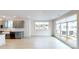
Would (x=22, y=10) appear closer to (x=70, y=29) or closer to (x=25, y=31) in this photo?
(x=25, y=31)

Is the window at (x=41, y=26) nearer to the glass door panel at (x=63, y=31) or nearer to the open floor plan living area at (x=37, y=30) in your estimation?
the open floor plan living area at (x=37, y=30)

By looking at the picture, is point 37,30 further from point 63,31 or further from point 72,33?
point 72,33

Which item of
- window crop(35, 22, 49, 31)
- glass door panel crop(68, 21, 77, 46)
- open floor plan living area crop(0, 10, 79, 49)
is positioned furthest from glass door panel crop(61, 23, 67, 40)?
window crop(35, 22, 49, 31)

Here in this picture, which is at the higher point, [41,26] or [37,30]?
[41,26]

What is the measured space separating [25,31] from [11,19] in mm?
646

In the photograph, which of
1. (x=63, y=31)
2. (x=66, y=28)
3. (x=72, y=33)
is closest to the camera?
(x=72, y=33)

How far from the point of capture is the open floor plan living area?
2.90m

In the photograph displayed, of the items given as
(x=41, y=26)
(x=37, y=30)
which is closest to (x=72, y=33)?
(x=41, y=26)

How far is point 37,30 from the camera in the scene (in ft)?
11.6

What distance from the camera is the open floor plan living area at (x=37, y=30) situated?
2900 millimetres

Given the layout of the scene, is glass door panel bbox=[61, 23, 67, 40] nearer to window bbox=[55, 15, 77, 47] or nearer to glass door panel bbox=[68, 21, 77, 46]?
window bbox=[55, 15, 77, 47]

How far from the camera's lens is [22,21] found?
126 inches

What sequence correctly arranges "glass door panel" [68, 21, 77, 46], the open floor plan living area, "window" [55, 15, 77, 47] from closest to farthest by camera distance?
the open floor plan living area → "glass door panel" [68, 21, 77, 46] → "window" [55, 15, 77, 47]

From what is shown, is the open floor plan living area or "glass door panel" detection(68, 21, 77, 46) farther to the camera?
"glass door panel" detection(68, 21, 77, 46)
